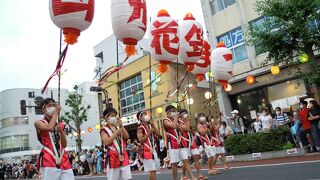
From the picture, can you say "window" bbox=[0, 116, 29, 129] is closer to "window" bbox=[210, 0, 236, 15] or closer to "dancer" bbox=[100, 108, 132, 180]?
"window" bbox=[210, 0, 236, 15]

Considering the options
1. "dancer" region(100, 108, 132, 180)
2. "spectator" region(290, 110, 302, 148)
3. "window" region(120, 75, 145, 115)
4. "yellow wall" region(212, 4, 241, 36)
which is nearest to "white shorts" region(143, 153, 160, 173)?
"dancer" region(100, 108, 132, 180)

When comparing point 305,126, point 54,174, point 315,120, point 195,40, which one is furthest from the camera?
point 305,126

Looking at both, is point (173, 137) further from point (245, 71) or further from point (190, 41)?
point (245, 71)

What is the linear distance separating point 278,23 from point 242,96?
8816 millimetres

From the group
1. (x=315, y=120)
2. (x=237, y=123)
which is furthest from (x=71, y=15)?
(x=237, y=123)

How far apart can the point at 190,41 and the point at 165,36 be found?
112 cm

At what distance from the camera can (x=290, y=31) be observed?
47.4ft

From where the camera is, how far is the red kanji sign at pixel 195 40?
10.6 metres

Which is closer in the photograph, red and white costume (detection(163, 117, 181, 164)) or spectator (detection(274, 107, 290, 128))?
red and white costume (detection(163, 117, 181, 164))

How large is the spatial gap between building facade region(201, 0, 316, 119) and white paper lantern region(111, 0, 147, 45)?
12.9 m

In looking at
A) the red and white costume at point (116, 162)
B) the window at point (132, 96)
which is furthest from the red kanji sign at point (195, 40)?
the window at point (132, 96)

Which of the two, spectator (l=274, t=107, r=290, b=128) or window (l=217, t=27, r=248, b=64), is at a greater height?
window (l=217, t=27, r=248, b=64)

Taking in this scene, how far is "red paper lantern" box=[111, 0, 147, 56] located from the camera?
27.0ft

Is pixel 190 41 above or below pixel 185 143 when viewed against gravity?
above
